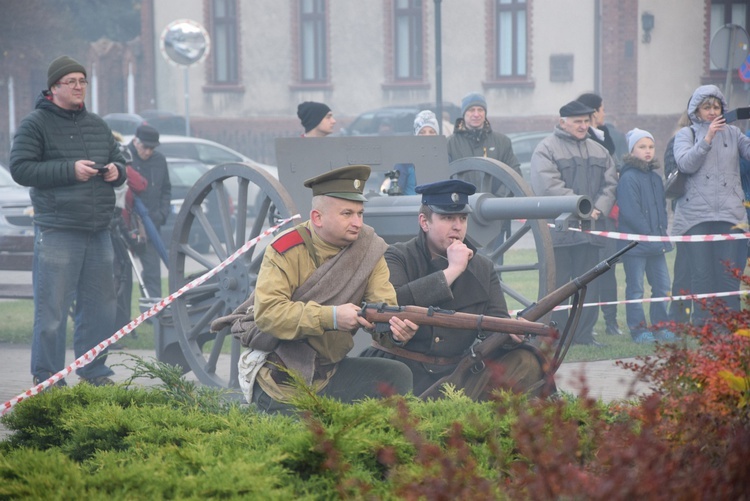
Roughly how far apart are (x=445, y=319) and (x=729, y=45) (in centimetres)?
939

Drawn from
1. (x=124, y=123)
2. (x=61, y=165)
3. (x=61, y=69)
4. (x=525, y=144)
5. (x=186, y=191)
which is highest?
(x=61, y=69)

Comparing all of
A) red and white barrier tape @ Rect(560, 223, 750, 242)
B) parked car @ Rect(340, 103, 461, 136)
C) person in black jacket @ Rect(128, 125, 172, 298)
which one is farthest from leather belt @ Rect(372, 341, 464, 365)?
parked car @ Rect(340, 103, 461, 136)

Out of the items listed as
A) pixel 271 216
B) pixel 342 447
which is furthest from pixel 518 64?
pixel 342 447

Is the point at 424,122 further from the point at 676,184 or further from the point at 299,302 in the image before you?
the point at 299,302

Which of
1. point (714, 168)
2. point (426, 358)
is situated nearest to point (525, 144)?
point (714, 168)

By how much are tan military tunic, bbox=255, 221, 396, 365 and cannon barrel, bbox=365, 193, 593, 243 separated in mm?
1931

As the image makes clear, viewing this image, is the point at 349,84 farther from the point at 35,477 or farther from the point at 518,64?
the point at 35,477

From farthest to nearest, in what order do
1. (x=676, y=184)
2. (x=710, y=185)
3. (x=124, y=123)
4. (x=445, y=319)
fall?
(x=124, y=123) < (x=676, y=184) < (x=710, y=185) < (x=445, y=319)

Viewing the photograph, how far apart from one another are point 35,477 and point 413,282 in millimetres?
2270

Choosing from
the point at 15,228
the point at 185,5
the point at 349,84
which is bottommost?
the point at 15,228

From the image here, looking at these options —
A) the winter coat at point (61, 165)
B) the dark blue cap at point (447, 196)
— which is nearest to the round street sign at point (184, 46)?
the winter coat at point (61, 165)

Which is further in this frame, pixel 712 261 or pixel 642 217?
pixel 642 217

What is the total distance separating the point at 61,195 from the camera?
727 cm

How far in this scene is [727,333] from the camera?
393 cm
